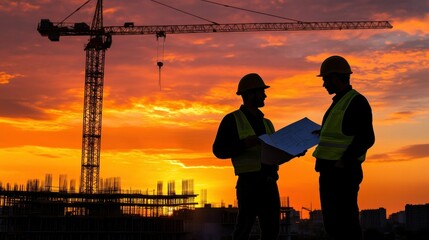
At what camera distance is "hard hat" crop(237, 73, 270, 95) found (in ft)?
25.8

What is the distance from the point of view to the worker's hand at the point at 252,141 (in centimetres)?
767

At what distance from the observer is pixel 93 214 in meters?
119

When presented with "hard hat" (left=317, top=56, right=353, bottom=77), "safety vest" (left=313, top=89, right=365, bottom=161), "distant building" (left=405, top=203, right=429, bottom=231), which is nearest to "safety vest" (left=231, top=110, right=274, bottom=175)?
"safety vest" (left=313, top=89, right=365, bottom=161)

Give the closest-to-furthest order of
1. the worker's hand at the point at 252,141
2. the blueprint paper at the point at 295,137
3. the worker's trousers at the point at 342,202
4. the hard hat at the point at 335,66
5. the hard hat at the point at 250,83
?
the worker's trousers at the point at 342,202
the hard hat at the point at 335,66
the blueprint paper at the point at 295,137
the worker's hand at the point at 252,141
the hard hat at the point at 250,83

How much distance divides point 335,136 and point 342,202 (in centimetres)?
61

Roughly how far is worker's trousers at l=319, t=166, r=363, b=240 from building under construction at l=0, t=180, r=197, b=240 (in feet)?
355

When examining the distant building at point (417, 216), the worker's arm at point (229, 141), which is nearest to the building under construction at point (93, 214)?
the distant building at point (417, 216)

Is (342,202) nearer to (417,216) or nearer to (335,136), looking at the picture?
(335,136)

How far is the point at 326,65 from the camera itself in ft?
22.2

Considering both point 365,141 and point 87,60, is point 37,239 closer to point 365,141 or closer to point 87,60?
point 87,60

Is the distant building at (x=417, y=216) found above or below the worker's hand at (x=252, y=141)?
above

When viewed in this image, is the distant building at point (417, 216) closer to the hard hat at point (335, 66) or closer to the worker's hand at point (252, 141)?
the worker's hand at point (252, 141)

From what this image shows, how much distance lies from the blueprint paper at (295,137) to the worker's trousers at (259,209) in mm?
552

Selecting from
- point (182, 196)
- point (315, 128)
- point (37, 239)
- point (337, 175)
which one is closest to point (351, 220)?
point (337, 175)
